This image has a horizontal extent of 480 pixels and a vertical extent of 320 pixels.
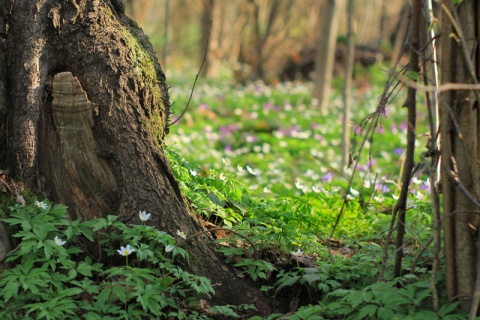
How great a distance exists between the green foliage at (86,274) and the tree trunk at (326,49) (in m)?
9.20

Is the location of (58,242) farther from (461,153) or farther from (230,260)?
(461,153)

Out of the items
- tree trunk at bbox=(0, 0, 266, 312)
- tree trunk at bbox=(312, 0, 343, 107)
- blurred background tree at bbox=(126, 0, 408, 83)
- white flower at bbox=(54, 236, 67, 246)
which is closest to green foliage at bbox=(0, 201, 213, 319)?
white flower at bbox=(54, 236, 67, 246)

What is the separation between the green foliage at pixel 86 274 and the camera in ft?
8.66

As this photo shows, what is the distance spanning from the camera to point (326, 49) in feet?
39.8

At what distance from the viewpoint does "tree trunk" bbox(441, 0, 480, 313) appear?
2525 millimetres

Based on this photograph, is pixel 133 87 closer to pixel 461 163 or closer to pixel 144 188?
pixel 144 188

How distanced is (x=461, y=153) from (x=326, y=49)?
9800 millimetres

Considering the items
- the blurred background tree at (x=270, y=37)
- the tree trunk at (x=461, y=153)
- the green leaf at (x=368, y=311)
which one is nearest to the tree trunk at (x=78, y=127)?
the green leaf at (x=368, y=311)

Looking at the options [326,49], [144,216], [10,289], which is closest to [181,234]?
[144,216]

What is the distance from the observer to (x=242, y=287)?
3170mm

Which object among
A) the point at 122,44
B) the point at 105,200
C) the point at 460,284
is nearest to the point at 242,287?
the point at 105,200

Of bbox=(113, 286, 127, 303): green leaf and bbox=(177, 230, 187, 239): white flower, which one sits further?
bbox=(177, 230, 187, 239): white flower

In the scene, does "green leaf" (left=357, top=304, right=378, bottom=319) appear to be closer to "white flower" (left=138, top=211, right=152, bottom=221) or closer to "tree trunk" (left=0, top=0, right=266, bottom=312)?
"tree trunk" (left=0, top=0, right=266, bottom=312)

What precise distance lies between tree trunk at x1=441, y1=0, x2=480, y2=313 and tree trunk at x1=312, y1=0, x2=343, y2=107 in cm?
913
